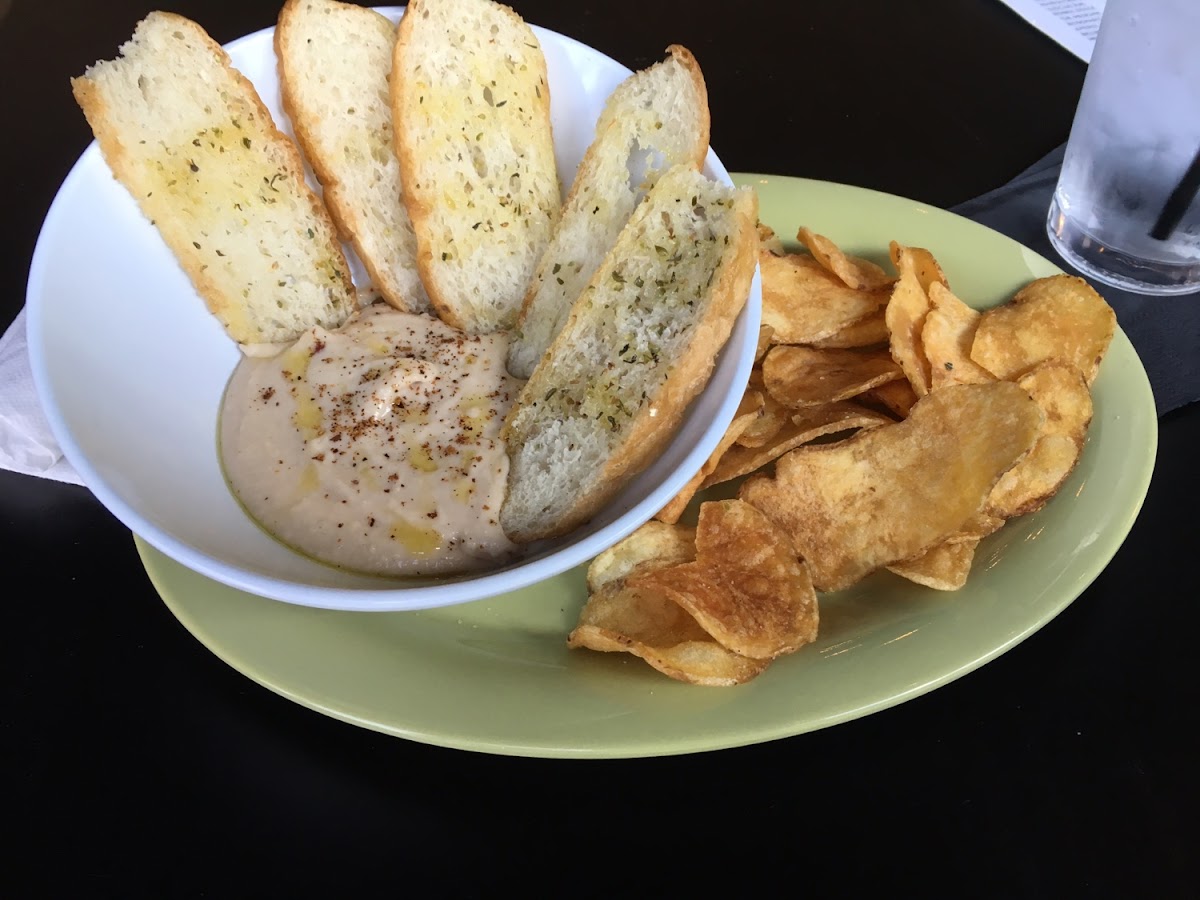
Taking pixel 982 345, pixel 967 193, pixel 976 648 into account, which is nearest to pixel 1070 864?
pixel 976 648

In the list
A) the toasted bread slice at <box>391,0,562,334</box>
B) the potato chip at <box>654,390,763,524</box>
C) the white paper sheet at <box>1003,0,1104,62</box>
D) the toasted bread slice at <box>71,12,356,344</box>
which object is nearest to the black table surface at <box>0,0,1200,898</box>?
the potato chip at <box>654,390,763,524</box>

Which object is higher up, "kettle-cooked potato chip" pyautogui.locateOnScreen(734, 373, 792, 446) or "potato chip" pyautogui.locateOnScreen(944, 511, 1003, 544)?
"potato chip" pyautogui.locateOnScreen(944, 511, 1003, 544)

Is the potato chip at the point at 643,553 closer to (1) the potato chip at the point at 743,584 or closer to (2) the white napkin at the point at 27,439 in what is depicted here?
(1) the potato chip at the point at 743,584

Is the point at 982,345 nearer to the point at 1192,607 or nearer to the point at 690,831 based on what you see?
the point at 1192,607

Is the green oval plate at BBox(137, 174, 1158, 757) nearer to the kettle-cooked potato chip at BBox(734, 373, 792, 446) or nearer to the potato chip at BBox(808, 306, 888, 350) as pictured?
the kettle-cooked potato chip at BBox(734, 373, 792, 446)

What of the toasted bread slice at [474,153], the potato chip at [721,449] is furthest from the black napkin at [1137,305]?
the toasted bread slice at [474,153]

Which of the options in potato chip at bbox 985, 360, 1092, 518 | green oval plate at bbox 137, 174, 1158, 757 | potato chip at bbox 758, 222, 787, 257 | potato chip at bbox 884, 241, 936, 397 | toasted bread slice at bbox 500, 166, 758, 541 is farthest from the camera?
potato chip at bbox 758, 222, 787, 257
